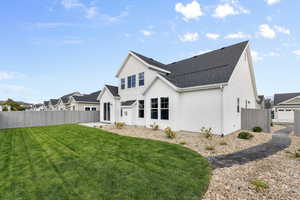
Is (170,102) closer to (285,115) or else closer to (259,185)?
(259,185)

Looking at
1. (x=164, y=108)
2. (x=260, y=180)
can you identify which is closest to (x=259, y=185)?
(x=260, y=180)

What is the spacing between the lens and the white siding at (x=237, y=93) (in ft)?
31.1

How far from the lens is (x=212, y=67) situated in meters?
11.9

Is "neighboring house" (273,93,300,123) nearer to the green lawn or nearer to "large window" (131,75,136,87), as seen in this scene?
"large window" (131,75,136,87)

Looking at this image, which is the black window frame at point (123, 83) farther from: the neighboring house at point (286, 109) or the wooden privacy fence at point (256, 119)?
the neighboring house at point (286, 109)

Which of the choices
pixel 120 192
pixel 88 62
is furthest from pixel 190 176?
pixel 88 62

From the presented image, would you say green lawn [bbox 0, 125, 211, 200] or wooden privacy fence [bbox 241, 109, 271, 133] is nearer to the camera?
green lawn [bbox 0, 125, 211, 200]

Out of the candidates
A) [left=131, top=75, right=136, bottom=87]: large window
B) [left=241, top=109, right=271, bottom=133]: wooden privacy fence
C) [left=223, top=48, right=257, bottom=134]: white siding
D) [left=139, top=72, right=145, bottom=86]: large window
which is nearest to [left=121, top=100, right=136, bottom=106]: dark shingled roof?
[left=131, top=75, right=136, bottom=87]: large window

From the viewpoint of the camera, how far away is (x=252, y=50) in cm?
1294

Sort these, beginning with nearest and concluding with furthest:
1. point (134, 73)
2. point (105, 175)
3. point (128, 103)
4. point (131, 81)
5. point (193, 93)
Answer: point (105, 175), point (193, 93), point (128, 103), point (134, 73), point (131, 81)

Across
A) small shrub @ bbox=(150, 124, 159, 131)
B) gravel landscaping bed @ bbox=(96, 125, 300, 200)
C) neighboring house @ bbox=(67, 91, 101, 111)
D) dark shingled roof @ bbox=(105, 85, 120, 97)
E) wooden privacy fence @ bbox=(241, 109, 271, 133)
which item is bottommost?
gravel landscaping bed @ bbox=(96, 125, 300, 200)

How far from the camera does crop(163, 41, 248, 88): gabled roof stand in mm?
9820

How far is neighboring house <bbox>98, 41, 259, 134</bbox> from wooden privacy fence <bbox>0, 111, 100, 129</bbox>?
5.82 meters

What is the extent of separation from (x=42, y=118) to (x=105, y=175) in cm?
1882
